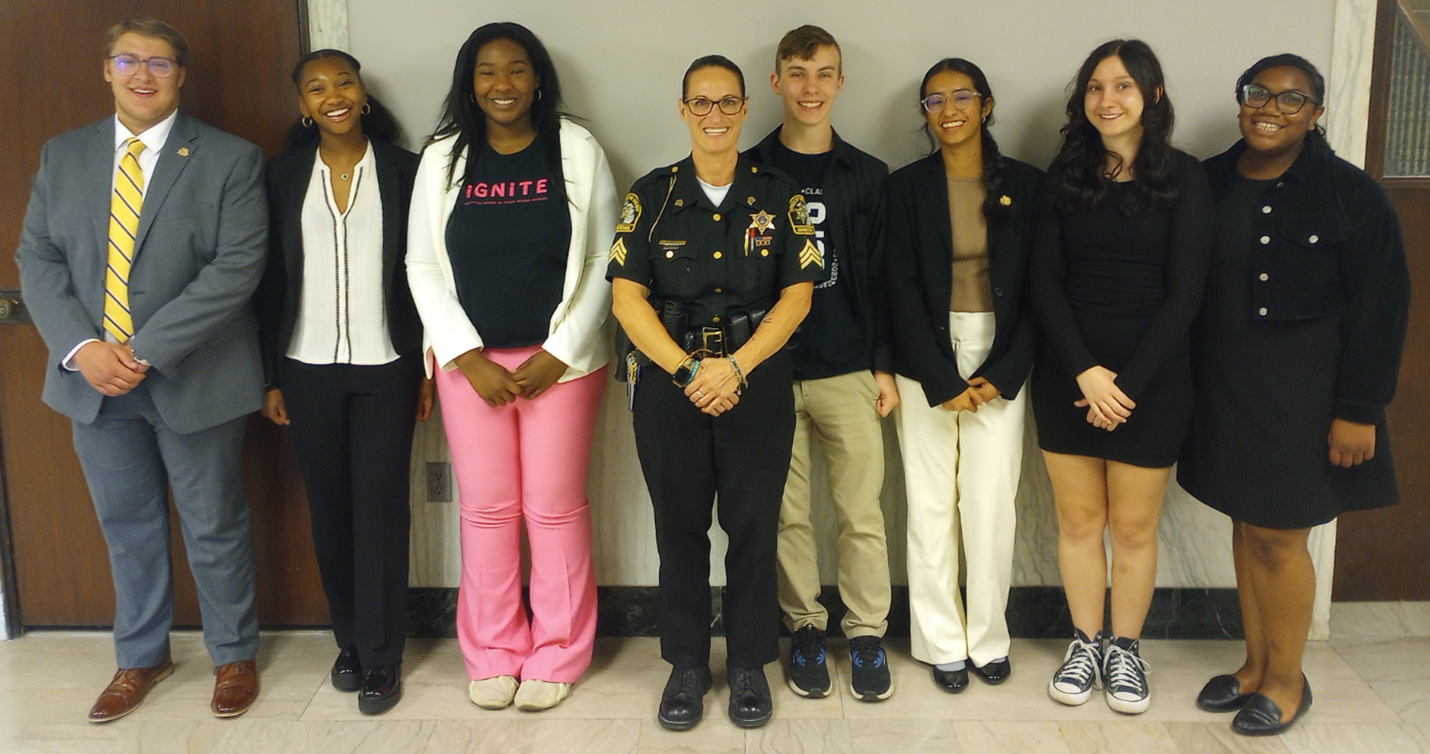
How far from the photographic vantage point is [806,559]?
295 cm

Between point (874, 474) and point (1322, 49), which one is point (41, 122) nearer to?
point (874, 474)

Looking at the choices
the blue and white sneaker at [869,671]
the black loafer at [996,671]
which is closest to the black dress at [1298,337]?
the black loafer at [996,671]

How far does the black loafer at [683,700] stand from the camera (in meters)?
2.68

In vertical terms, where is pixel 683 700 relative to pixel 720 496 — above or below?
below

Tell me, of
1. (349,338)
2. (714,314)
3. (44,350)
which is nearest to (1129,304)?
(714,314)

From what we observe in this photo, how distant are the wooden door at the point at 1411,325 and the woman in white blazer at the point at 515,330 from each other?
2304mm

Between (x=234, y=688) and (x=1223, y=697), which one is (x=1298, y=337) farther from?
(x=234, y=688)

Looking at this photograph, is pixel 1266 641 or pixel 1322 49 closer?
pixel 1266 641

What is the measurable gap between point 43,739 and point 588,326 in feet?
5.93

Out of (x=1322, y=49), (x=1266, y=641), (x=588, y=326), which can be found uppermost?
(x=1322, y=49)

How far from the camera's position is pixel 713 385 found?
2.42 metres

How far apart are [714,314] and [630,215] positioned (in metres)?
0.32

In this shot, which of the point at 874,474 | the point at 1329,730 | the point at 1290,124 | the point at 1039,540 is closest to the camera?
the point at 1290,124

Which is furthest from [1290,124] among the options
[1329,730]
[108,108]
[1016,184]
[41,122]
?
[41,122]
